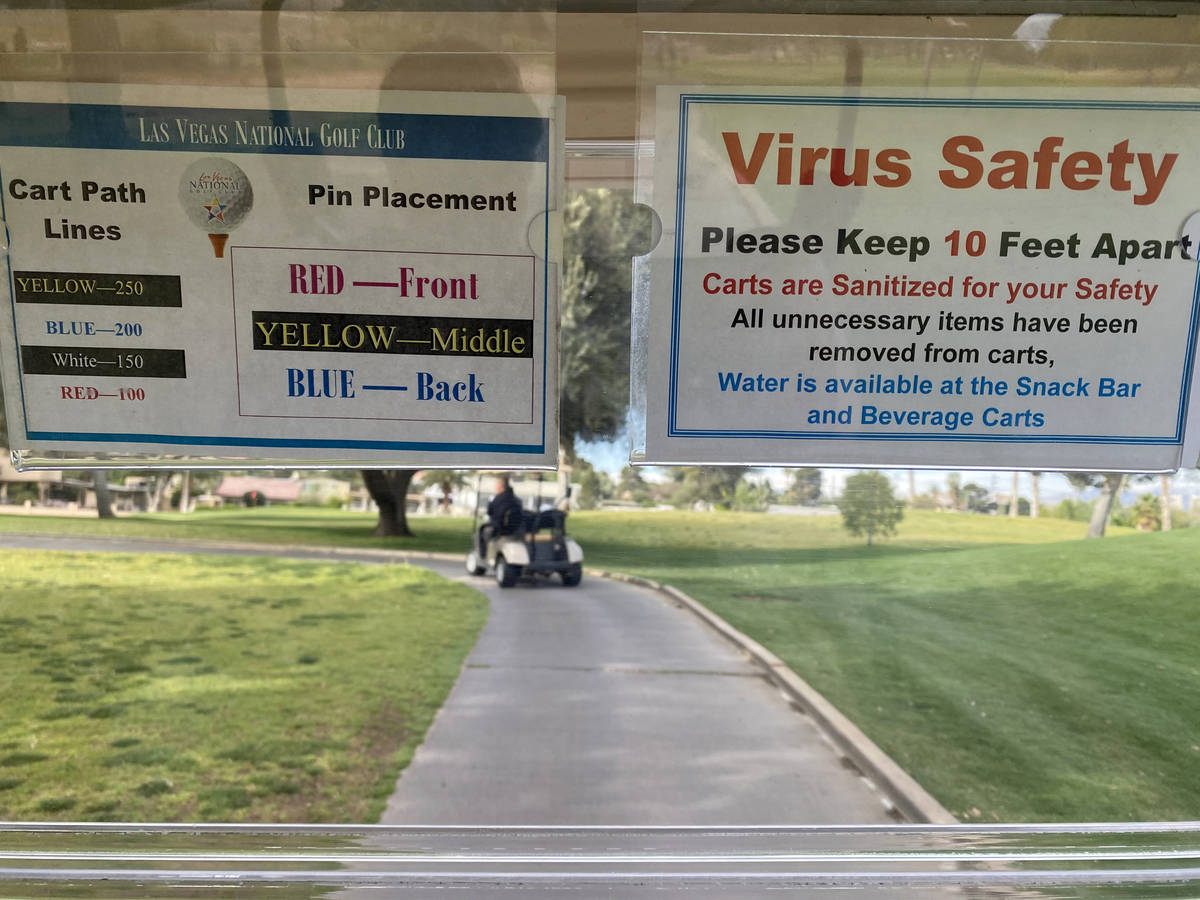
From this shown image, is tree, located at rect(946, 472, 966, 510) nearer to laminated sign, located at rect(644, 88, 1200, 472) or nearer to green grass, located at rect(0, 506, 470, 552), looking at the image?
laminated sign, located at rect(644, 88, 1200, 472)

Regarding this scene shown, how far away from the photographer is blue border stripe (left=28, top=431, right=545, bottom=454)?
3.39ft

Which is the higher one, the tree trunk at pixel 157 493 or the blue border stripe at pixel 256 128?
the blue border stripe at pixel 256 128

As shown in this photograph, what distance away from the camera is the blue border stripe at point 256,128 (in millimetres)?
982

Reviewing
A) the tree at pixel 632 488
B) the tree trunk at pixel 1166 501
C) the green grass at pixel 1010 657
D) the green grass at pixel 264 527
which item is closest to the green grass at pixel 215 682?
the green grass at pixel 264 527

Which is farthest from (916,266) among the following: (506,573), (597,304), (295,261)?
(506,573)

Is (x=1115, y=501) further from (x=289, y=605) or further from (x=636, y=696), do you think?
(x=289, y=605)

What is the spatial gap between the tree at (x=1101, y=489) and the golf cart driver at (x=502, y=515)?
1.42 meters

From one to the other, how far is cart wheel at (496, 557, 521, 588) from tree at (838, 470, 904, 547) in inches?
53.4

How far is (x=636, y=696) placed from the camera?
10.9 feet

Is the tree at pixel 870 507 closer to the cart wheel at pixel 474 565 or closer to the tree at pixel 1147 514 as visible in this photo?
the tree at pixel 1147 514

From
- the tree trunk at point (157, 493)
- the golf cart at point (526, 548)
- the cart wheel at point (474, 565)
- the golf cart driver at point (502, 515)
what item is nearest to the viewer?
the tree trunk at point (157, 493)

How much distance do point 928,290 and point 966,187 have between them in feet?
0.53

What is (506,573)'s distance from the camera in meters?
2.90

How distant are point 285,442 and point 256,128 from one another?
472 mm
